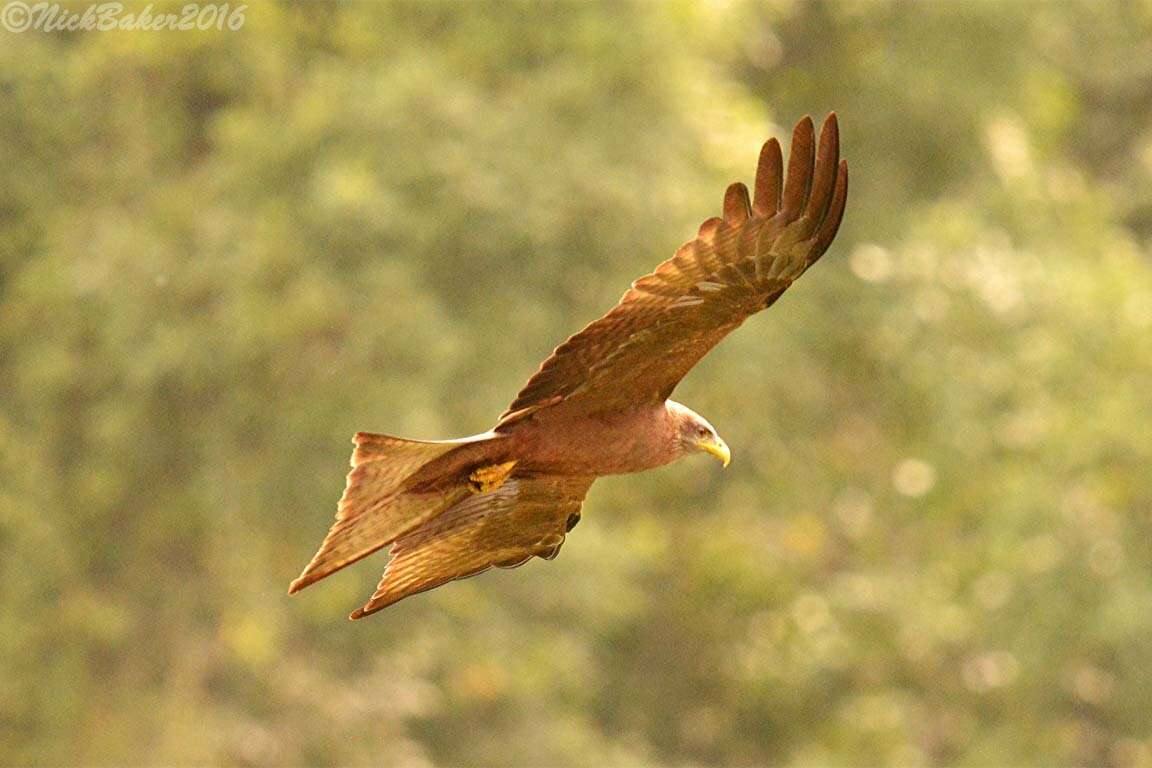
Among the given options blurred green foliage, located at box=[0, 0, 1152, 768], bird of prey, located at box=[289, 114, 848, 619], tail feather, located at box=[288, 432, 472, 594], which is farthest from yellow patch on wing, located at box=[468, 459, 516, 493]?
blurred green foliage, located at box=[0, 0, 1152, 768]

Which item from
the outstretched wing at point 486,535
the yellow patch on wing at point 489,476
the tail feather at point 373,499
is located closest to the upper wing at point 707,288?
the yellow patch on wing at point 489,476

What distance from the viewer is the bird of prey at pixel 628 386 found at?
5.98 metres

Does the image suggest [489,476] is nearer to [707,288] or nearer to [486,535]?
[486,535]

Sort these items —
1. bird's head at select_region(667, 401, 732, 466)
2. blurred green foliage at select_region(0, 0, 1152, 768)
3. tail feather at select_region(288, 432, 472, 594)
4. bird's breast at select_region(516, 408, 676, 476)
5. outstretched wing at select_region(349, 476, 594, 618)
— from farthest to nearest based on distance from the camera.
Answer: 1. blurred green foliage at select_region(0, 0, 1152, 768)
2. outstretched wing at select_region(349, 476, 594, 618)
3. bird's head at select_region(667, 401, 732, 466)
4. bird's breast at select_region(516, 408, 676, 476)
5. tail feather at select_region(288, 432, 472, 594)

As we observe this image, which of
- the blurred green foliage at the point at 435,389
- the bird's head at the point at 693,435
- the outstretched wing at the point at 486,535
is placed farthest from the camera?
the blurred green foliage at the point at 435,389

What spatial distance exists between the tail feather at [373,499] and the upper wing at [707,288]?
0.91ft

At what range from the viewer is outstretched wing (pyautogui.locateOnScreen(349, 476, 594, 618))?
7.03 metres

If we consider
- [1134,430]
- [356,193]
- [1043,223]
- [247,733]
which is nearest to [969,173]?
[1043,223]

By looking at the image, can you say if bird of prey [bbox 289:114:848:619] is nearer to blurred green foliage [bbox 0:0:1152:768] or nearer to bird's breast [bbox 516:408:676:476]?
bird's breast [bbox 516:408:676:476]

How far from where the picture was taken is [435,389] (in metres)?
14.4

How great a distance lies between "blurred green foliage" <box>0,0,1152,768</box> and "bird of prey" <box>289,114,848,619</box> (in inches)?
285

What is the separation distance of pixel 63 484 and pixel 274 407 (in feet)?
4.71

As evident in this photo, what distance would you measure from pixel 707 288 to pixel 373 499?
1.06 meters

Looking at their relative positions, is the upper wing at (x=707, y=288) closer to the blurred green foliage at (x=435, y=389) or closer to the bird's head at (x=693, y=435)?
the bird's head at (x=693, y=435)
